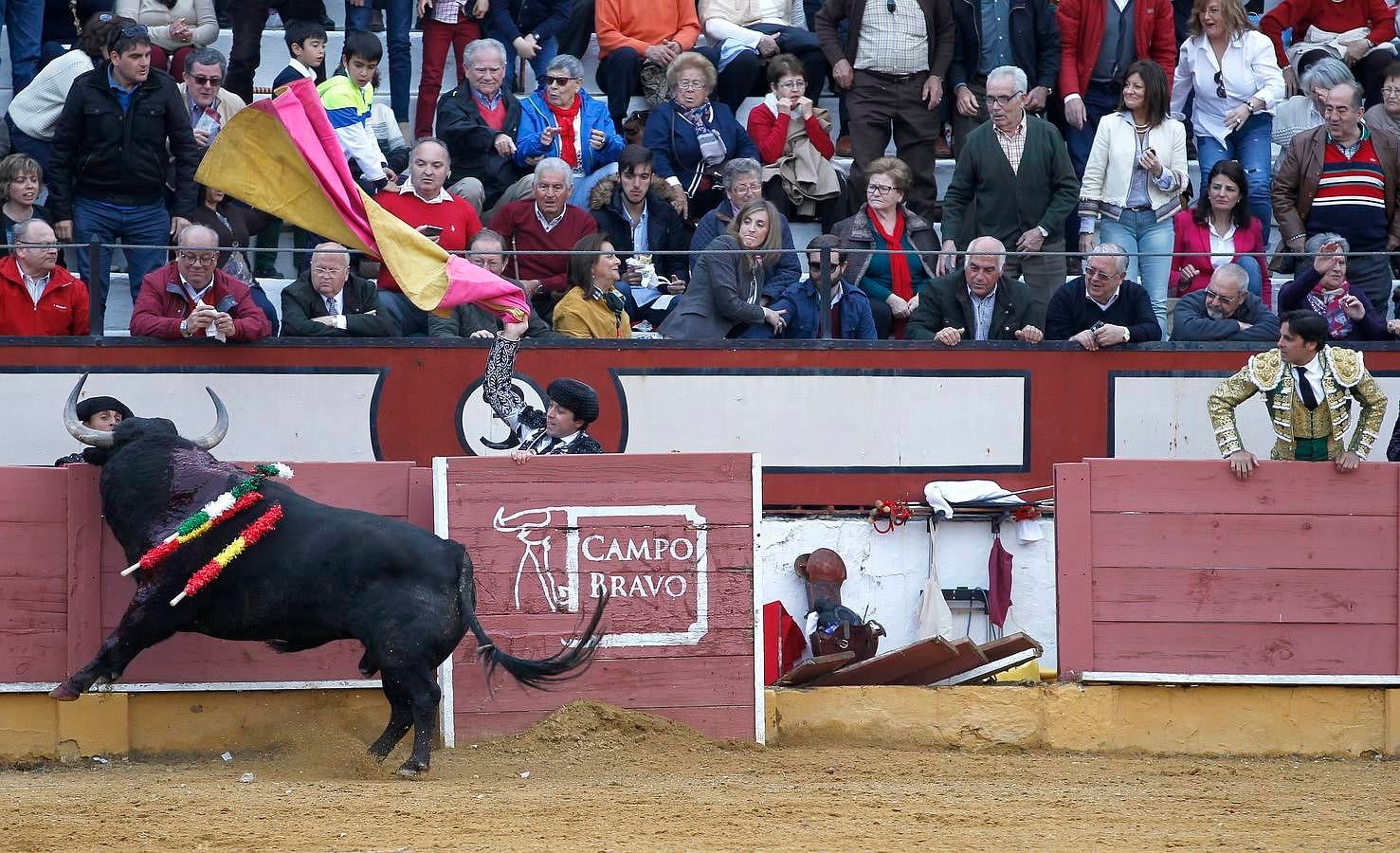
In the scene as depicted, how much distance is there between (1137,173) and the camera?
10.1 m

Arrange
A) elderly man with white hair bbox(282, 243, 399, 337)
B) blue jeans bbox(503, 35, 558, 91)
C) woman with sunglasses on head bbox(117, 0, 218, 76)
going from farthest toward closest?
blue jeans bbox(503, 35, 558, 91) → woman with sunglasses on head bbox(117, 0, 218, 76) → elderly man with white hair bbox(282, 243, 399, 337)

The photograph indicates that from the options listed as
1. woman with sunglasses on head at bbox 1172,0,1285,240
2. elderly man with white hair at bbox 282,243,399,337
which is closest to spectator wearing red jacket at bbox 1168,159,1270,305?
woman with sunglasses on head at bbox 1172,0,1285,240

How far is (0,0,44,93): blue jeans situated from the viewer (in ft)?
34.1

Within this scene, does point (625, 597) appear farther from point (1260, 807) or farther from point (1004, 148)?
point (1004, 148)

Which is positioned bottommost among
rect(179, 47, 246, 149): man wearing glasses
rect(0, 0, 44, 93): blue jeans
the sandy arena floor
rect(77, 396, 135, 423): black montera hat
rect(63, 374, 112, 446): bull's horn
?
the sandy arena floor

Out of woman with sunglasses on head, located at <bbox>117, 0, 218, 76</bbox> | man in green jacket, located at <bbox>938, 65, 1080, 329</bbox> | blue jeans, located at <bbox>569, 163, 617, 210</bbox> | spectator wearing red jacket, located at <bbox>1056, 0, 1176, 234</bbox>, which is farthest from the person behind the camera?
spectator wearing red jacket, located at <bbox>1056, 0, 1176, 234</bbox>

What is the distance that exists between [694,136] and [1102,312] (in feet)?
8.03

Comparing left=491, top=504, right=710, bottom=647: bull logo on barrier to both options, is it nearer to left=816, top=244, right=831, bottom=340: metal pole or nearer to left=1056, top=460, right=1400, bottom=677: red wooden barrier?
left=1056, top=460, right=1400, bottom=677: red wooden barrier

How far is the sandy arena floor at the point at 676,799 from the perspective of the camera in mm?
5977

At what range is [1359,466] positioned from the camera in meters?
8.16

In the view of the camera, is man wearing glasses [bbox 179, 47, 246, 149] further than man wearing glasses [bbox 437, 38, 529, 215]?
No

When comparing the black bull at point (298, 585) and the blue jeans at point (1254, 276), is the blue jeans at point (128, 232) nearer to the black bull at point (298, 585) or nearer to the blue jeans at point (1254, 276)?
the black bull at point (298, 585)

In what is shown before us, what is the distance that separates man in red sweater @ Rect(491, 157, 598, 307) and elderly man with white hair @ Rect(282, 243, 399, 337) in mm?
758

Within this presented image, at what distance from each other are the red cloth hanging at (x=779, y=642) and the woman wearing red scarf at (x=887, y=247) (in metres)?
1.67
